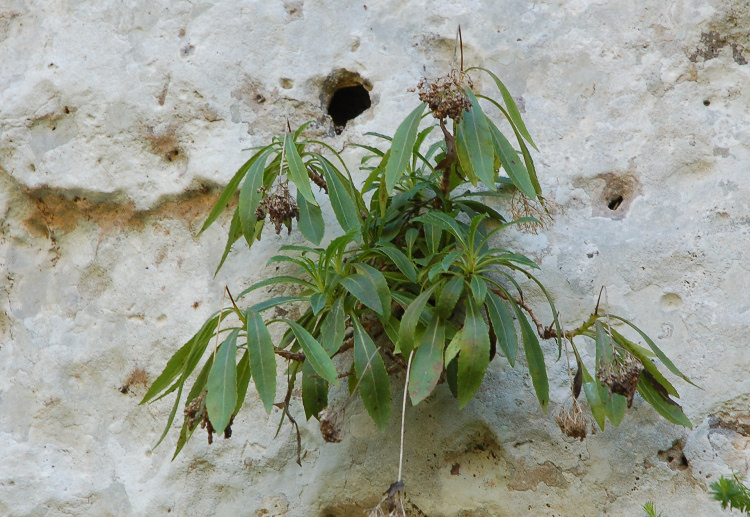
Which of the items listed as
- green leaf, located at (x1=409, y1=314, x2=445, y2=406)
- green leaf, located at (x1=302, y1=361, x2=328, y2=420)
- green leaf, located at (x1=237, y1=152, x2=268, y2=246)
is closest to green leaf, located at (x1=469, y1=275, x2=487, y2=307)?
green leaf, located at (x1=409, y1=314, x2=445, y2=406)

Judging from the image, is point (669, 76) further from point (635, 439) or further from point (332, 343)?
point (332, 343)

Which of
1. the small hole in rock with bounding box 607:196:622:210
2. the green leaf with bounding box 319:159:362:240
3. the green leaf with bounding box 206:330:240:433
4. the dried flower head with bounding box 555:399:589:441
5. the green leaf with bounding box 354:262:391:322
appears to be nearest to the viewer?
the green leaf with bounding box 206:330:240:433

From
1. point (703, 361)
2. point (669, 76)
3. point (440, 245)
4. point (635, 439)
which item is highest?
point (669, 76)

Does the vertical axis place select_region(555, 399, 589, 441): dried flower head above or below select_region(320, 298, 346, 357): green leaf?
below

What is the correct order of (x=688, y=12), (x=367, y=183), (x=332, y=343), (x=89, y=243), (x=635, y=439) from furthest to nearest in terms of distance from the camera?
(x=89, y=243) → (x=688, y=12) → (x=367, y=183) → (x=635, y=439) → (x=332, y=343)

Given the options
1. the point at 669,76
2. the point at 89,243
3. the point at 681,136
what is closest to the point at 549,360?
the point at 681,136

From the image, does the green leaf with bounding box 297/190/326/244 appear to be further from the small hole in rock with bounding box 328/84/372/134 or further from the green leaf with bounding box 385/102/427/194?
the small hole in rock with bounding box 328/84/372/134

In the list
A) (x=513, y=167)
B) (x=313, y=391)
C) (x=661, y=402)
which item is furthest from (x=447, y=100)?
(x=661, y=402)
